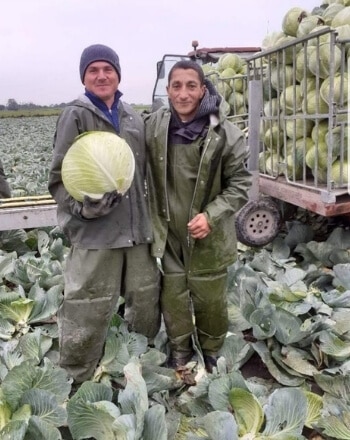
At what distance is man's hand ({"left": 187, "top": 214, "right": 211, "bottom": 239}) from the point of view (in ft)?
7.50

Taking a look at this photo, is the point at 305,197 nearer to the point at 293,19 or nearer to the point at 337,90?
the point at 337,90

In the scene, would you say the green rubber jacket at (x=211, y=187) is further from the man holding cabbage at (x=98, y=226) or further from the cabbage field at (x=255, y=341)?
the cabbage field at (x=255, y=341)

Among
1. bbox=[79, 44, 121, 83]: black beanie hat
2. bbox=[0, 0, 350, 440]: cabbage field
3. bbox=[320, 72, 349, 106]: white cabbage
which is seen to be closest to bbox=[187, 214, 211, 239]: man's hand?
bbox=[0, 0, 350, 440]: cabbage field

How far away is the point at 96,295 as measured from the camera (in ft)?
7.59

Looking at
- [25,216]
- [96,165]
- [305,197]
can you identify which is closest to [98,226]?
[96,165]

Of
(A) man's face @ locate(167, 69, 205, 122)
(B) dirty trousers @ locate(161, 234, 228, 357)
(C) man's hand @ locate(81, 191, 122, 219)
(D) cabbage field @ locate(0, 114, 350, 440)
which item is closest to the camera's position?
(D) cabbage field @ locate(0, 114, 350, 440)

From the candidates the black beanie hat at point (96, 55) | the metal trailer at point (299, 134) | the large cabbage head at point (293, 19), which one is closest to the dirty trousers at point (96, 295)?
the black beanie hat at point (96, 55)

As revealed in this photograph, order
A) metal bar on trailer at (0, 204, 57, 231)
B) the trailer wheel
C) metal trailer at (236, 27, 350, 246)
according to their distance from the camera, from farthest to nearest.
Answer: the trailer wheel, metal bar on trailer at (0, 204, 57, 231), metal trailer at (236, 27, 350, 246)

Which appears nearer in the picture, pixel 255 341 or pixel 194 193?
pixel 194 193

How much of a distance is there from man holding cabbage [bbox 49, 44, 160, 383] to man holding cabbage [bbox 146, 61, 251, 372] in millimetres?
90

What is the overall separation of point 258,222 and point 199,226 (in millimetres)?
2057

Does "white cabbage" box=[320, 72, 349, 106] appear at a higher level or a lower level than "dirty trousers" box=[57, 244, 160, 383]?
higher

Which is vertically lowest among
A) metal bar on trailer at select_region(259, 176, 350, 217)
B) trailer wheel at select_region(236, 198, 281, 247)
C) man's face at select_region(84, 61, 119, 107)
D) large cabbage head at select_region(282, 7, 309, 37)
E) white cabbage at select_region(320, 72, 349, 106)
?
trailer wheel at select_region(236, 198, 281, 247)

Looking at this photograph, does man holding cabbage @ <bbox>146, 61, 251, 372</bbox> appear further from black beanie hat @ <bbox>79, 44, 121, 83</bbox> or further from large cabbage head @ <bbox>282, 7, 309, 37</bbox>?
large cabbage head @ <bbox>282, 7, 309, 37</bbox>
